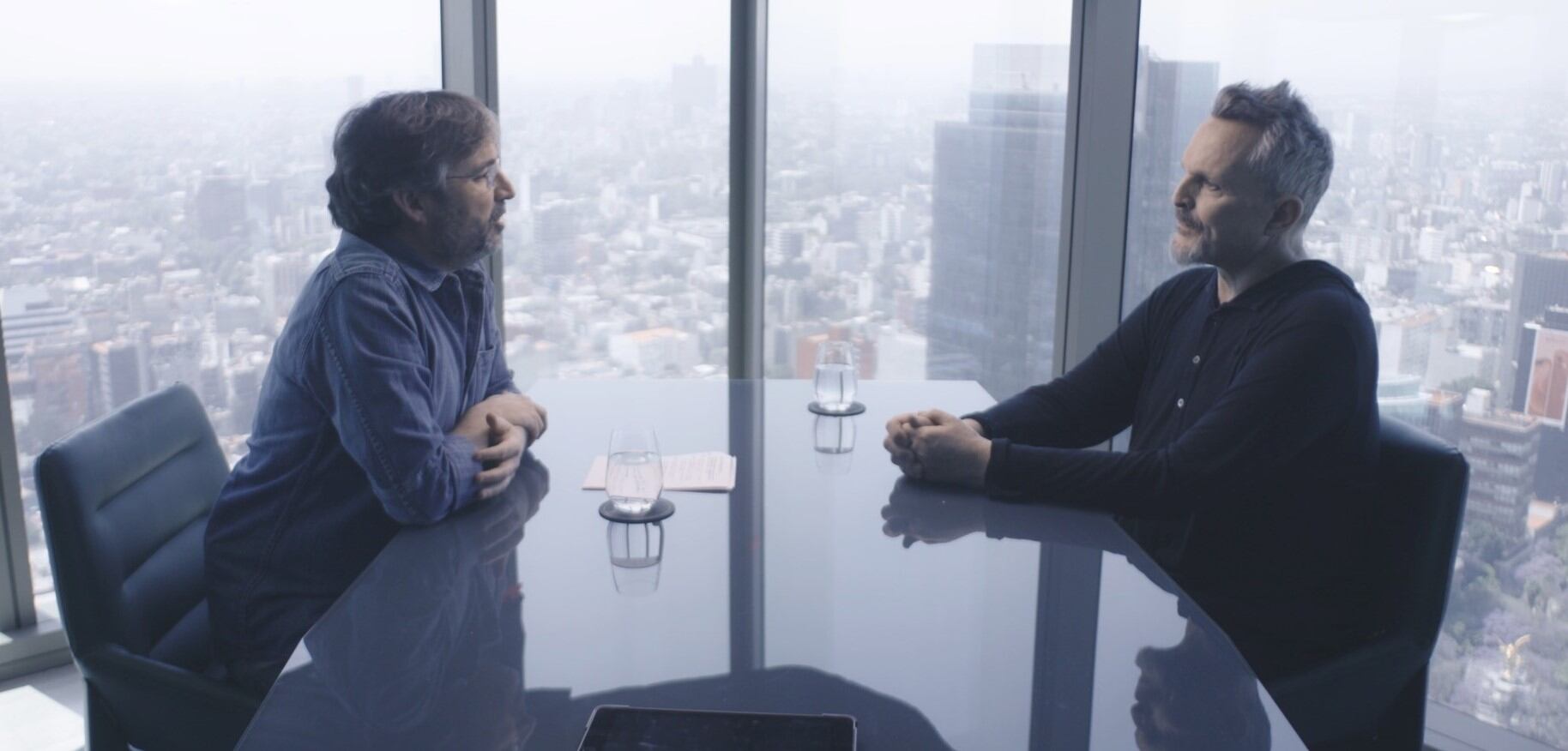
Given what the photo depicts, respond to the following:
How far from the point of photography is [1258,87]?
6.36ft

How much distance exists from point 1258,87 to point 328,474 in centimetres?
155

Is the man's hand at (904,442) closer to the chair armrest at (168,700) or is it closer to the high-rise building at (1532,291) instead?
the chair armrest at (168,700)

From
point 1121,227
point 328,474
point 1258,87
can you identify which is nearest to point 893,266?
point 1121,227

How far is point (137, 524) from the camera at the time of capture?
1.68 m

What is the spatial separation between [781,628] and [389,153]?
1035mm

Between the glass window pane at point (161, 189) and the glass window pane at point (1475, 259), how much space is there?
2.44 m

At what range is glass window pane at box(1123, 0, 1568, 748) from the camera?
216 cm

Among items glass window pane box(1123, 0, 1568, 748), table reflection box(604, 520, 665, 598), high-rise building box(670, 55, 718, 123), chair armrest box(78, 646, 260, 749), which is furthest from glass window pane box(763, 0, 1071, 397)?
chair armrest box(78, 646, 260, 749)

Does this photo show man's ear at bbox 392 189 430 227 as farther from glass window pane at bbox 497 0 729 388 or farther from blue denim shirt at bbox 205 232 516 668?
glass window pane at bbox 497 0 729 388

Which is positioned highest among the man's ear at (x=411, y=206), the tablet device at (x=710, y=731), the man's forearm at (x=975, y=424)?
the man's ear at (x=411, y=206)

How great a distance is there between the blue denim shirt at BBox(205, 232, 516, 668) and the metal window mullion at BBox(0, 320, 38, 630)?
54.1 inches

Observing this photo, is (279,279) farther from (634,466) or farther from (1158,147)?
(1158,147)

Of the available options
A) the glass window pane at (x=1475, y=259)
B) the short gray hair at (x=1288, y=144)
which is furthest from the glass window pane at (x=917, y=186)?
the short gray hair at (x=1288, y=144)

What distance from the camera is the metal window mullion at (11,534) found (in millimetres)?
2754
